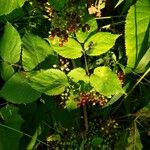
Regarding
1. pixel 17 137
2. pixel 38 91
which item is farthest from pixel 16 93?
pixel 17 137

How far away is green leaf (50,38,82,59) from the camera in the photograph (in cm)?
139

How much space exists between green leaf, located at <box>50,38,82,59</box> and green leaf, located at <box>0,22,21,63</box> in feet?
0.60

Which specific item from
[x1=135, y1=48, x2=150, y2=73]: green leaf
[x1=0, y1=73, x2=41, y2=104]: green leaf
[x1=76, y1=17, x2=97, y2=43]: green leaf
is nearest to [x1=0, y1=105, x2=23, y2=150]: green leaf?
A: [x1=0, y1=73, x2=41, y2=104]: green leaf

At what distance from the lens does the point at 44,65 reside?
1500 millimetres

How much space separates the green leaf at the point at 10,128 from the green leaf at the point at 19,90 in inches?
6.0

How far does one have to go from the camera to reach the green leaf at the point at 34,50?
1.46 metres

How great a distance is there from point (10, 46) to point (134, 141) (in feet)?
2.39

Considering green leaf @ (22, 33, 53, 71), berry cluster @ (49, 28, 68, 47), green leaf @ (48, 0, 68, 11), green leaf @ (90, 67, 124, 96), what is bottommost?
green leaf @ (90, 67, 124, 96)

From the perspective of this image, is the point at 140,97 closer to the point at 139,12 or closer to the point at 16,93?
the point at 139,12

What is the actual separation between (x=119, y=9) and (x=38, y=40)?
1.77ft

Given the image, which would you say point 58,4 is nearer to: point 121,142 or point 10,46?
point 10,46

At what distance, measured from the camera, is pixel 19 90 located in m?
1.44

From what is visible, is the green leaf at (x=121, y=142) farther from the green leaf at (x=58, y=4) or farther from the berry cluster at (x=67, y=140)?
the green leaf at (x=58, y=4)

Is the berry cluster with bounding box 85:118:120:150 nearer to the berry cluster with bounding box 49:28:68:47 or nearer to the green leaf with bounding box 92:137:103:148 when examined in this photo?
the green leaf with bounding box 92:137:103:148
